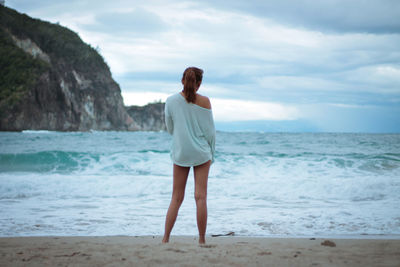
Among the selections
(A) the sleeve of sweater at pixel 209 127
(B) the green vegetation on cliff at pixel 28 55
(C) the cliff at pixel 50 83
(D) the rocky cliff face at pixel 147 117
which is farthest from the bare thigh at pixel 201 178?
(D) the rocky cliff face at pixel 147 117

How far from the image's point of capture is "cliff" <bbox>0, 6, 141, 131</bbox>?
63.6 m

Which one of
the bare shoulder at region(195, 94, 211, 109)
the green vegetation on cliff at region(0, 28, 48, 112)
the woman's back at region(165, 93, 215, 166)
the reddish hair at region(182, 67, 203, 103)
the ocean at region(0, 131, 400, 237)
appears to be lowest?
the ocean at region(0, 131, 400, 237)

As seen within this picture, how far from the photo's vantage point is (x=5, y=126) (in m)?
58.0

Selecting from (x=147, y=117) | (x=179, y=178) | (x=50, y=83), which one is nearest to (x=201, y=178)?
(x=179, y=178)

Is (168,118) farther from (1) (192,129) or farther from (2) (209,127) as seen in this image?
(2) (209,127)

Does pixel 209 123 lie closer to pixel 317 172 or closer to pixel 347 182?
pixel 347 182

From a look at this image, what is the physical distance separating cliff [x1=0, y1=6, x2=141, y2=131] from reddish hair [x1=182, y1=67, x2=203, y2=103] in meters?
63.4

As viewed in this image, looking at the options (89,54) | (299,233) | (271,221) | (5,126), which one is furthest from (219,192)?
(89,54)

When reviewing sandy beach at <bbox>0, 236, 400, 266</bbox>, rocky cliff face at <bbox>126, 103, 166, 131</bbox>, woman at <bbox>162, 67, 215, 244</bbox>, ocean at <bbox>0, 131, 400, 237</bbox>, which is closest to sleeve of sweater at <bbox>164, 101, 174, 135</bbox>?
woman at <bbox>162, 67, 215, 244</bbox>

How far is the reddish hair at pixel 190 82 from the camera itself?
3160 millimetres

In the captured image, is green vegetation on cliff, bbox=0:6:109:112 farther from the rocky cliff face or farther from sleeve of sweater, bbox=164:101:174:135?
sleeve of sweater, bbox=164:101:174:135

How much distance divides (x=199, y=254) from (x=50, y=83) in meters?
71.6

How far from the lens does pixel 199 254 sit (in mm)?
2881

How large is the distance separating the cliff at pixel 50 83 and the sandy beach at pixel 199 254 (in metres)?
62.9
